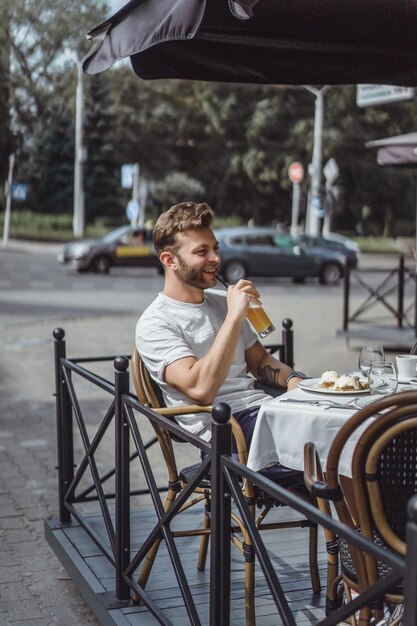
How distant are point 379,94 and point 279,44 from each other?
7264 mm

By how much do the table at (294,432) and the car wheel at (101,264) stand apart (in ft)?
77.5

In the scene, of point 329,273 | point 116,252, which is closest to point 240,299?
point 329,273

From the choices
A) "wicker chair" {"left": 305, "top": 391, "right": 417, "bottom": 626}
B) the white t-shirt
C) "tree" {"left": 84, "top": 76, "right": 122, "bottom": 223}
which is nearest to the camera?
"wicker chair" {"left": 305, "top": 391, "right": 417, "bottom": 626}

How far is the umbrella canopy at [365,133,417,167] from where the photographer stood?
29.0 feet

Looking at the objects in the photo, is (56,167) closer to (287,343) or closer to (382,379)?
(287,343)

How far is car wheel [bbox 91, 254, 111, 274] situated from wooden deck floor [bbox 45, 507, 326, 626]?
876 inches

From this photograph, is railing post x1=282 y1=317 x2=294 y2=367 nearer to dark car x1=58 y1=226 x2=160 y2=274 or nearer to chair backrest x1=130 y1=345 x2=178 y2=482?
chair backrest x1=130 y1=345 x2=178 y2=482

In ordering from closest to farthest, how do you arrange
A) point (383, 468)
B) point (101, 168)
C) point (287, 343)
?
point (383, 468), point (287, 343), point (101, 168)

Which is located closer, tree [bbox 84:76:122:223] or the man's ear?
the man's ear

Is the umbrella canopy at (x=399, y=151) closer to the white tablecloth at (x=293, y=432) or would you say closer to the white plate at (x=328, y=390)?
the white plate at (x=328, y=390)

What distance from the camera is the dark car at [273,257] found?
25.8 meters

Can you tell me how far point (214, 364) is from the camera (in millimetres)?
3520

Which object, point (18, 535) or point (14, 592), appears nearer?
point (14, 592)

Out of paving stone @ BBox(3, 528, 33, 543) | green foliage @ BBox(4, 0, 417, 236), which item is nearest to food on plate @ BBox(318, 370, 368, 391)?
paving stone @ BBox(3, 528, 33, 543)
